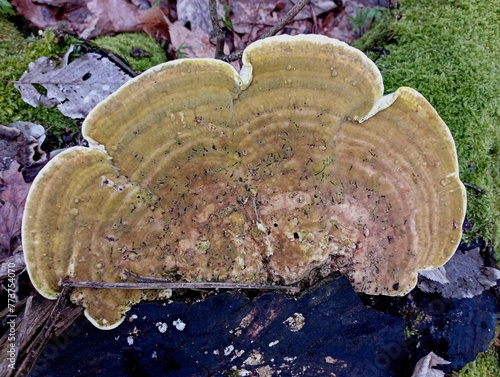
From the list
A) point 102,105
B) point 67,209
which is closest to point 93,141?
point 102,105

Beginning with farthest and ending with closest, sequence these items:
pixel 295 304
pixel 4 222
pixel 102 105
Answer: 1. pixel 4 222
2. pixel 295 304
3. pixel 102 105

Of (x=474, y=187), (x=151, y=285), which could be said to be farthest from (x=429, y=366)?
(x=151, y=285)

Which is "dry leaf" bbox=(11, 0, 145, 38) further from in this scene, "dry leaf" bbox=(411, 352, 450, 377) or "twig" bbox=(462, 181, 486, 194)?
"dry leaf" bbox=(411, 352, 450, 377)

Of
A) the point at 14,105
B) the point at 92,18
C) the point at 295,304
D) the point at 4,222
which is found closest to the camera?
the point at 295,304

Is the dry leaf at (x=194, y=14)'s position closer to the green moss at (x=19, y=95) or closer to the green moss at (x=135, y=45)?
the green moss at (x=135, y=45)

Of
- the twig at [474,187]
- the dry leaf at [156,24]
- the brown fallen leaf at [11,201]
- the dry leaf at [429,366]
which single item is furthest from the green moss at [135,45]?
the dry leaf at [429,366]

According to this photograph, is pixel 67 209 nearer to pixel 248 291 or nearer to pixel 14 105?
pixel 248 291
